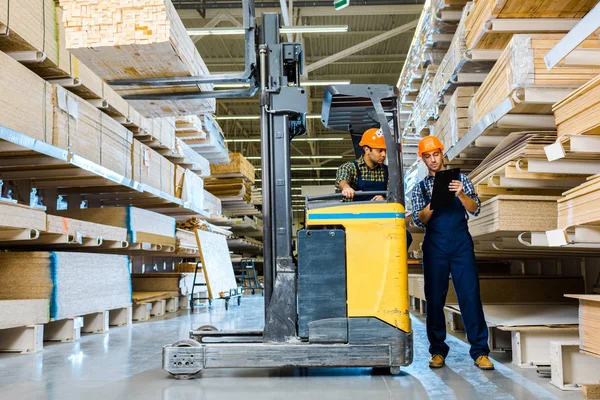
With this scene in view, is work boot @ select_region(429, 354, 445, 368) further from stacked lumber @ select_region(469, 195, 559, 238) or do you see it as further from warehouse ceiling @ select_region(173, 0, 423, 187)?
warehouse ceiling @ select_region(173, 0, 423, 187)

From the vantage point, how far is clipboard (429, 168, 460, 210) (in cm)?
445

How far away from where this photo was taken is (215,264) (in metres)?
10.2

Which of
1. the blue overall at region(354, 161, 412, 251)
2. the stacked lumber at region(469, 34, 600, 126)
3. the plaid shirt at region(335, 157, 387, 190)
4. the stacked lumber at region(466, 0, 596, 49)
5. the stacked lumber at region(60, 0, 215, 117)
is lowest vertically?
the blue overall at region(354, 161, 412, 251)

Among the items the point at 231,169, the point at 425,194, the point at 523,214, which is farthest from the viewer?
the point at 231,169

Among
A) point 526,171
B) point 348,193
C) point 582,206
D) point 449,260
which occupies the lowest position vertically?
point 449,260

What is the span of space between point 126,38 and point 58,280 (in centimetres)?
287

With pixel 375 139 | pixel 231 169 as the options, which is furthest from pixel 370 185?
pixel 231 169

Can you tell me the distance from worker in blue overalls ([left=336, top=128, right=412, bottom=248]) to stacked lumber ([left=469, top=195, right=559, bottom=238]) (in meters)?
0.69

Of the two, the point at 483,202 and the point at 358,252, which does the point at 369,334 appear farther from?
the point at 483,202

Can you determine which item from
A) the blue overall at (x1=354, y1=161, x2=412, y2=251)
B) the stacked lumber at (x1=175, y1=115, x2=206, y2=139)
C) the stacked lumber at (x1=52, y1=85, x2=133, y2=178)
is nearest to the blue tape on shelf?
the stacked lumber at (x1=52, y1=85, x2=133, y2=178)

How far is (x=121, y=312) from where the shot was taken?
827cm

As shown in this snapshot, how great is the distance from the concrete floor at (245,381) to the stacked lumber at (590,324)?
34cm

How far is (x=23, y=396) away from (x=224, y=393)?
1229 mm

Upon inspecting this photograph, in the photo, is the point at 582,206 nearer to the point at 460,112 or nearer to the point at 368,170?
the point at 368,170
